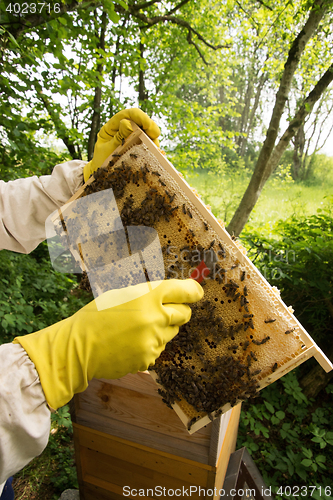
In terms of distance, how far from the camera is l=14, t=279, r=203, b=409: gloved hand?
1334 mm

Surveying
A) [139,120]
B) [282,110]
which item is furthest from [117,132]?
[282,110]

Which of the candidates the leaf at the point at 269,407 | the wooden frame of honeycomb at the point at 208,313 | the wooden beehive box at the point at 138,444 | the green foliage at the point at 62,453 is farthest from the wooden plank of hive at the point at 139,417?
the leaf at the point at 269,407

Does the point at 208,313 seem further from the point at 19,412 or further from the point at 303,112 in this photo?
the point at 303,112

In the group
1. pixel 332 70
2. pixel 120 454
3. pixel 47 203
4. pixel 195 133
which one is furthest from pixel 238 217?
pixel 120 454

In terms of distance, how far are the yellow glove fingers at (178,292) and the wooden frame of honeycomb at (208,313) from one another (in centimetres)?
16

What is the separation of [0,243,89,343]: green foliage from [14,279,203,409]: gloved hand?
2098 millimetres

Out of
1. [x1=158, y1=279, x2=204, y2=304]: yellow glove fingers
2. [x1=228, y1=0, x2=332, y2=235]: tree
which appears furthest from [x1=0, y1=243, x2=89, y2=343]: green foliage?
[x1=228, y1=0, x2=332, y2=235]: tree

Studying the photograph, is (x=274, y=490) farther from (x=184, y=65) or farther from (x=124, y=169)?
(x=184, y=65)

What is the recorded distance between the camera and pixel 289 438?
3.60 m

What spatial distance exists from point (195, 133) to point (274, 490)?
6.78m

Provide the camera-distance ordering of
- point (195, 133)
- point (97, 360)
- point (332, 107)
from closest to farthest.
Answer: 1. point (97, 360)
2. point (195, 133)
3. point (332, 107)

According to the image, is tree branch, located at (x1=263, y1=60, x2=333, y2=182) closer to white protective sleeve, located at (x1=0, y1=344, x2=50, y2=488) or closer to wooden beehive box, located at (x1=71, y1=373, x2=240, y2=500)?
wooden beehive box, located at (x1=71, y1=373, x2=240, y2=500)

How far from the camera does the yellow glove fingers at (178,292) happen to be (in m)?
1.42

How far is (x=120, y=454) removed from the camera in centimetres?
229
